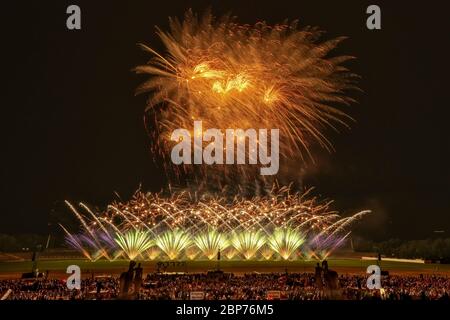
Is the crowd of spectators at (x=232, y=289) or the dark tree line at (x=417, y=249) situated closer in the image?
the crowd of spectators at (x=232, y=289)

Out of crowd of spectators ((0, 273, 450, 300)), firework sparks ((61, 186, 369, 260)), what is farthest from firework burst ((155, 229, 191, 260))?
crowd of spectators ((0, 273, 450, 300))

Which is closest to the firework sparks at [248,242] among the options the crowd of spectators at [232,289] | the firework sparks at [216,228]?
the firework sparks at [216,228]

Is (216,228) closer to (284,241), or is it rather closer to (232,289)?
(284,241)

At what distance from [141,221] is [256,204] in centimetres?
1769

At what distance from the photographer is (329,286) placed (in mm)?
31734

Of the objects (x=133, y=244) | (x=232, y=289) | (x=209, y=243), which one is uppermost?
(x=209, y=243)

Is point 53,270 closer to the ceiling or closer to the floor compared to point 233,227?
closer to the floor

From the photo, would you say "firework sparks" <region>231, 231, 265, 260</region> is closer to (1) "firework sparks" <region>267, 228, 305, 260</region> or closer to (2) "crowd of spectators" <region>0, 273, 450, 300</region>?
(1) "firework sparks" <region>267, 228, 305, 260</region>

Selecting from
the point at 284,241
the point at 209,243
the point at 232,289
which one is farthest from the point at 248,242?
the point at 232,289

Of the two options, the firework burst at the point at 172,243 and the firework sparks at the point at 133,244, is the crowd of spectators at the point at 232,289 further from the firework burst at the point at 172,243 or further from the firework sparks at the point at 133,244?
the firework burst at the point at 172,243

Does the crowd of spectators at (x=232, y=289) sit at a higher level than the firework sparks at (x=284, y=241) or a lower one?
lower
